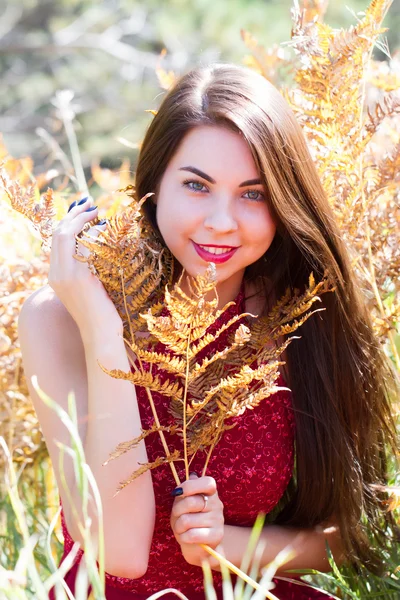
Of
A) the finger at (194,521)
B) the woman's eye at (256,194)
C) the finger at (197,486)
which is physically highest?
the woman's eye at (256,194)

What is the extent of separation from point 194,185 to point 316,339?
0.48 metres

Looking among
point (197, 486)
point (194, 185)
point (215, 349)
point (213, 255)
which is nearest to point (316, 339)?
point (215, 349)

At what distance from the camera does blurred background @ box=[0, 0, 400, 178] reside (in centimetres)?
902

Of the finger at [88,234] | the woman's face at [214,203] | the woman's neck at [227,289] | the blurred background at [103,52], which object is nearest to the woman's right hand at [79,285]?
the finger at [88,234]

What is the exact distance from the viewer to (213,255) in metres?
1.71

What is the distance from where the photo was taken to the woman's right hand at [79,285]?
1529 millimetres

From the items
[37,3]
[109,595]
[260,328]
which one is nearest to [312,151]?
[260,328]

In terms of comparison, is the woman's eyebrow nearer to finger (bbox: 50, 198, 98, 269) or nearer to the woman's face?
the woman's face

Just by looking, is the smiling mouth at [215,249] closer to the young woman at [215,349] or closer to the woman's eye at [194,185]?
the young woman at [215,349]

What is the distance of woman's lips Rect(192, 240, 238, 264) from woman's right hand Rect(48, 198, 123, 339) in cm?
23

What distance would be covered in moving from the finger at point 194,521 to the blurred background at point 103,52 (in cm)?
760

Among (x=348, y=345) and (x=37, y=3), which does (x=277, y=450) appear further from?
(x=37, y=3)

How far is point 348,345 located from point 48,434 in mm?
710

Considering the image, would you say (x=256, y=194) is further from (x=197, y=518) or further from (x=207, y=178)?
(x=197, y=518)
